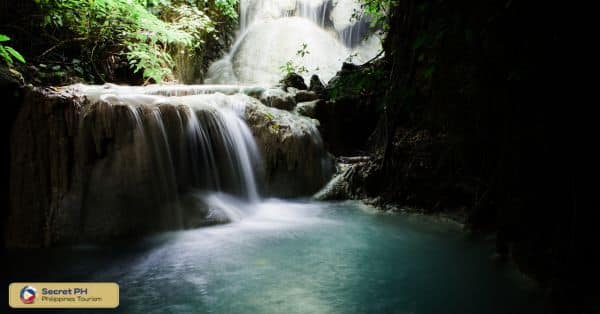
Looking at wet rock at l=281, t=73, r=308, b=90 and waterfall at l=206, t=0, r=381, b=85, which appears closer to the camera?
wet rock at l=281, t=73, r=308, b=90

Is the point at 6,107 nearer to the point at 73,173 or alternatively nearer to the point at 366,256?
the point at 73,173

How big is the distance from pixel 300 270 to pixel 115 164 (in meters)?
2.75

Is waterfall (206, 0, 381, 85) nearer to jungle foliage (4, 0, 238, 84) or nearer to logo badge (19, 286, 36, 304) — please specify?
jungle foliage (4, 0, 238, 84)

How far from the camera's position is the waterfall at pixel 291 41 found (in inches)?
531

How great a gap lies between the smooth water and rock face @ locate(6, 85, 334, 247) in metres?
0.31

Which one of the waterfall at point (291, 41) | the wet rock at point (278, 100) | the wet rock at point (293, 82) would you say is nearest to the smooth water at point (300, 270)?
the wet rock at point (278, 100)

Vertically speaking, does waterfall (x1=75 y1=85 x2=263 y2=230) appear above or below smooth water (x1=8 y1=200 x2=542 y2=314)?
above

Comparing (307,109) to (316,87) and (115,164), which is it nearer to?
(316,87)

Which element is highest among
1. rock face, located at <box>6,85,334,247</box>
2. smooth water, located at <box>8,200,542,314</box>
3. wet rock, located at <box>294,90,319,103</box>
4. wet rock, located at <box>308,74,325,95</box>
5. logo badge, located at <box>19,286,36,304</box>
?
wet rock, located at <box>308,74,325,95</box>

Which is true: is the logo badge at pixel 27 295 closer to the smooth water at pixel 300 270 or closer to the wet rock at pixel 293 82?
the smooth water at pixel 300 270

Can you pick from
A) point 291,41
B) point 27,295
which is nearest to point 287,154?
point 27,295

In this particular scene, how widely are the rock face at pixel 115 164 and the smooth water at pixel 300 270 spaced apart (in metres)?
0.31

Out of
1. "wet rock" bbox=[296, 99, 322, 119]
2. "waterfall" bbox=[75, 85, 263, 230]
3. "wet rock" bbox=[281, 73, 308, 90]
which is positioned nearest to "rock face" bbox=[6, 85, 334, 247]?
"waterfall" bbox=[75, 85, 263, 230]

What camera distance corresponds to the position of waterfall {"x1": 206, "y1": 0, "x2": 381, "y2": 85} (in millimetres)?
13500
